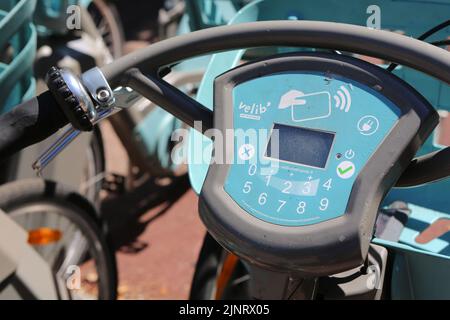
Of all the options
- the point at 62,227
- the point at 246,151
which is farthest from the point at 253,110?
the point at 62,227

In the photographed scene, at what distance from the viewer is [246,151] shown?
1.08 meters

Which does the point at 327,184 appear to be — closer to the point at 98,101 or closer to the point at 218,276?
the point at 98,101

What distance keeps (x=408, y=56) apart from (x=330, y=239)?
299 mm

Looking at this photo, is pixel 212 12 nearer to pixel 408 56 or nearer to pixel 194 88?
pixel 194 88

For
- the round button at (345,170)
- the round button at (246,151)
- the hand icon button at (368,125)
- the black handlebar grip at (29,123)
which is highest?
the hand icon button at (368,125)

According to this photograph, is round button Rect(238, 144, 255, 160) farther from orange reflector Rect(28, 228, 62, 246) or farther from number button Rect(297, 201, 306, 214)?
orange reflector Rect(28, 228, 62, 246)

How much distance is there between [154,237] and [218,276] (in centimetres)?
112

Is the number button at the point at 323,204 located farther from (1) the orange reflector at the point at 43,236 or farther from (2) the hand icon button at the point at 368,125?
(1) the orange reflector at the point at 43,236

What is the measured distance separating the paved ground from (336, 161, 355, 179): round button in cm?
178

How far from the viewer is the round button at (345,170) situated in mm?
1022

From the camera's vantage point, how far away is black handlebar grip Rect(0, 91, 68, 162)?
3.47ft

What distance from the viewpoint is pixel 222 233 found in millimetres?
1035

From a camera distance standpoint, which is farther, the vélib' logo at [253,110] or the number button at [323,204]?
the vélib' logo at [253,110]

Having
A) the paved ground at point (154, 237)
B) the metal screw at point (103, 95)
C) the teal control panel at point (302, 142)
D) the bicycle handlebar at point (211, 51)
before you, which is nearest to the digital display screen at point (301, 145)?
the teal control panel at point (302, 142)
